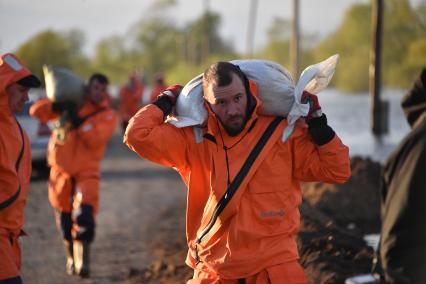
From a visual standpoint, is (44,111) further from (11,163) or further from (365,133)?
(365,133)

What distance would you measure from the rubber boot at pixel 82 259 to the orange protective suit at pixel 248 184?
377 centimetres

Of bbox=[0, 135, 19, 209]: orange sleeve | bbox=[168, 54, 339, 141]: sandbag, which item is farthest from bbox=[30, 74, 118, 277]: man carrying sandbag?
bbox=[168, 54, 339, 141]: sandbag

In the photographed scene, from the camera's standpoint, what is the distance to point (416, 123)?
11.7ft

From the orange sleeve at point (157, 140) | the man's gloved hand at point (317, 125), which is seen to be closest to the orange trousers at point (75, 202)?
the orange sleeve at point (157, 140)

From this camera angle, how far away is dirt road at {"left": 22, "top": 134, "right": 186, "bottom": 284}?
8.45 meters

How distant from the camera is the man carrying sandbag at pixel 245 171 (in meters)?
4.29

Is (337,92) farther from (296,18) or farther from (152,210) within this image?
(152,210)

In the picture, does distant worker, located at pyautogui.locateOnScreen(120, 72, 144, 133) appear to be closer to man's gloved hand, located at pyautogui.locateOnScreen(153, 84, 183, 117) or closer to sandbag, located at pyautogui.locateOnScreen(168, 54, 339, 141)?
man's gloved hand, located at pyautogui.locateOnScreen(153, 84, 183, 117)

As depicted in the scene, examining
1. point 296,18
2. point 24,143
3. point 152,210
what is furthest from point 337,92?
point 24,143

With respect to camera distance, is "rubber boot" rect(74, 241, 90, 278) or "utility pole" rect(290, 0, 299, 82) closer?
"rubber boot" rect(74, 241, 90, 278)

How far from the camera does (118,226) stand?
11.0 m

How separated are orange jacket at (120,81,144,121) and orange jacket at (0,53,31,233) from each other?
20.7 metres

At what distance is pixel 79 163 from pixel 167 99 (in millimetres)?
3799

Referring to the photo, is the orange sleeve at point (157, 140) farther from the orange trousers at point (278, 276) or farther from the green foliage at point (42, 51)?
the green foliage at point (42, 51)
